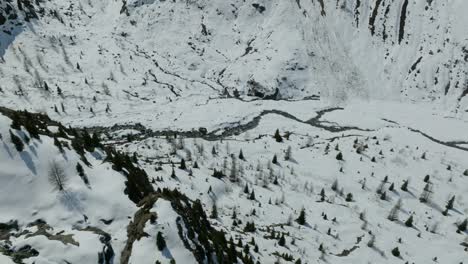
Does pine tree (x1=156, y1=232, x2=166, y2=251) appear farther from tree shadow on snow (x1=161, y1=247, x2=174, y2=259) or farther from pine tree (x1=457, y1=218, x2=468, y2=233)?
pine tree (x1=457, y1=218, x2=468, y2=233)

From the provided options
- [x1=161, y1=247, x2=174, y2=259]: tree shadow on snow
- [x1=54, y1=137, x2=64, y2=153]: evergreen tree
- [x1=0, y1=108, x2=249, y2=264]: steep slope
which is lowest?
[x1=161, y1=247, x2=174, y2=259]: tree shadow on snow

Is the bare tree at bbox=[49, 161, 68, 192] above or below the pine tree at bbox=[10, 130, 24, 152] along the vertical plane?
below

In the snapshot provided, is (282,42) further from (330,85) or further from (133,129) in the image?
(133,129)

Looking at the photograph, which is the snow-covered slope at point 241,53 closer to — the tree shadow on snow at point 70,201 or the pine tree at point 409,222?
the pine tree at point 409,222

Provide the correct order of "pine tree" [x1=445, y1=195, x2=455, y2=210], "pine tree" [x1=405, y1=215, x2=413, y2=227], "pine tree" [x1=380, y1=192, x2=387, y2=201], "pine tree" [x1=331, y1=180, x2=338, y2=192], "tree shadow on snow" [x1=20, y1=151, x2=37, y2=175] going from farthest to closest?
"pine tree" [x1=331, y1=180, x2=338, y2=192] < "pine tree" [x1=380, y1=192, x2=387, y2=201] < "pine tree" [x1=445, y1=195, x2=455, y2=210] < "pine tree" [x1=405, y1=215, x2=413, y2=227] < "tree shadow on snow" [x1=20, y1=151, x2=37, y2=175]

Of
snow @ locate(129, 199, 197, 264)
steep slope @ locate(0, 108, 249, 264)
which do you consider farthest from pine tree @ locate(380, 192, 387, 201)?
snow @ locate(129, 199, 197, 264)

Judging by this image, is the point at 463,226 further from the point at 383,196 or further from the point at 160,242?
the point at 160,242

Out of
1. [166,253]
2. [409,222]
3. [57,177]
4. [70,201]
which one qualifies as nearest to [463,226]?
[409,222]

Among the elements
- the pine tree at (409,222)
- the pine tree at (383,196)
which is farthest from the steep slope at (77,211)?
the pine tree at (383,196)
